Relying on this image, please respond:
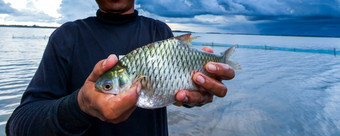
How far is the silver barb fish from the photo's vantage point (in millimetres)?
1449

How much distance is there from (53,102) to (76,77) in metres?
0.37

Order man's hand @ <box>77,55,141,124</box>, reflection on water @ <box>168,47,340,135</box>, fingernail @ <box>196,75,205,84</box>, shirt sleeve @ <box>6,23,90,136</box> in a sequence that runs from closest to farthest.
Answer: man's hand @ <box>77,55,141,124</box>
shirt sleeve @ <box>6,23,90,136</box>
fingernail @ <box>196,75,205,84</box>
reflection on water @ <box>168,47,340,135</box>

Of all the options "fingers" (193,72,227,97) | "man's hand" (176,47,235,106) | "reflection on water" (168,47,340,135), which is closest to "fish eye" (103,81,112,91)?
"man's hand" (176,47,235,106)

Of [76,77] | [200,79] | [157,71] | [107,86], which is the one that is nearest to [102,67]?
[107,86]

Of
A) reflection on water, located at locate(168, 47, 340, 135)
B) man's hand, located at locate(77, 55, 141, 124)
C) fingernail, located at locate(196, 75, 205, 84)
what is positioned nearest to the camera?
man's hand, located at locate(77, 55, 141, 124)

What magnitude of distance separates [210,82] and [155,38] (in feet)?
2.46

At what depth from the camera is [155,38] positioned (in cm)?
215

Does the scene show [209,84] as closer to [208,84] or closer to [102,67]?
[208,84]

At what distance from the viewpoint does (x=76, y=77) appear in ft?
5.92

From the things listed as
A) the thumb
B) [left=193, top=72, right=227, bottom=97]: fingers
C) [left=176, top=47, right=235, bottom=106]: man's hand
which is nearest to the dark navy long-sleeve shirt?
the thumb

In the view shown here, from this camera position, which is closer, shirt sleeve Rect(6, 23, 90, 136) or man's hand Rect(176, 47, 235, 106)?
shirt sleeve Rect(6, 23, 90, 136)

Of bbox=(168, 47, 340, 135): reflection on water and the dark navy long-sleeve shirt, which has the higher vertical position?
the dark navy long-sleeve shirt

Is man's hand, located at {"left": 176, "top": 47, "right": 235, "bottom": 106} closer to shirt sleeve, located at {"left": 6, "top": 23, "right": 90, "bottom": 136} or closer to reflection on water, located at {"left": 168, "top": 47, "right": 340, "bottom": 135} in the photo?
shirt sleeve, located at {"left": 6, "top": 23, "right": 90, "bottom": 136}

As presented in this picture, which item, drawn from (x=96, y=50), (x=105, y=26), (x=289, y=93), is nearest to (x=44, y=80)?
(x=96, y=50)
